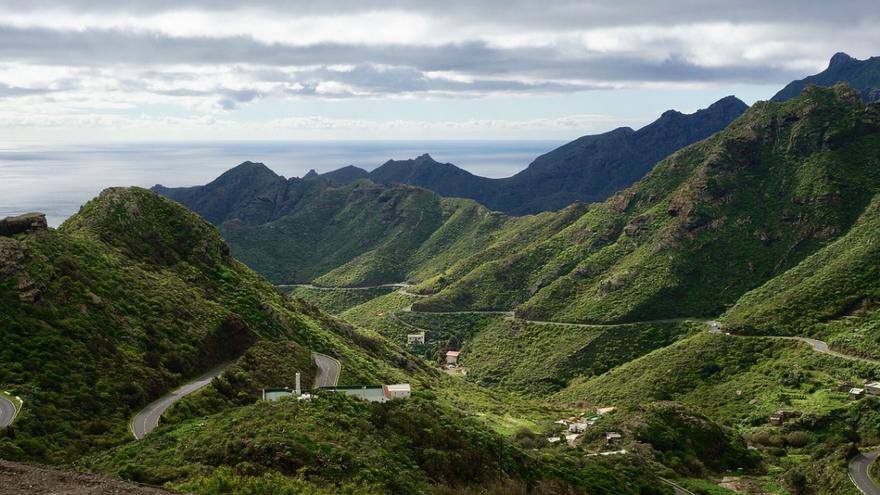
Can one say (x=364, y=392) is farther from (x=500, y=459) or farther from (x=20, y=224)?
(x=20, y=224)

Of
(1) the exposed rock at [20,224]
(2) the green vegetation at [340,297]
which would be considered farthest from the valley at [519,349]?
(2) the green vegetation at [340,297]

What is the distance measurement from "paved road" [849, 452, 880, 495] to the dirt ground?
39.9 metres

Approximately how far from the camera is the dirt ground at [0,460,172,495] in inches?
869

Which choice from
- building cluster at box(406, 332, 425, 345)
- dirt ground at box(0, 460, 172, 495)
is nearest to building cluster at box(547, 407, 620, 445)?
dirt ground at box(0, 460, 172, 495)

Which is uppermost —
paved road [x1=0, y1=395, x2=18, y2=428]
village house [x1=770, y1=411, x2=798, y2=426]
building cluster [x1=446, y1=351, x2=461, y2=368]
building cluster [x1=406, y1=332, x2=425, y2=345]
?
paved road [x1=0, y1=395, x2=18, y2=428]

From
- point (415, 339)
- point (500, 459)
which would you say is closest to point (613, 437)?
point (500, 459)

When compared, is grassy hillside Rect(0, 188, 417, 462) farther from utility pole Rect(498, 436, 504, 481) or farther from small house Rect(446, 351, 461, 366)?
small house Rect(446, 351, 461, 366)

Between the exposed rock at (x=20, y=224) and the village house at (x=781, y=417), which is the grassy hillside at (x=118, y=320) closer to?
the exposed rock at (x=20, y=224)

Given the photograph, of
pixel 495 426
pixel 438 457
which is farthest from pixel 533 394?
pixel 438 457

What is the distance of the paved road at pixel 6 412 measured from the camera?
105 ft

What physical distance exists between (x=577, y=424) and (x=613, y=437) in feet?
25.1

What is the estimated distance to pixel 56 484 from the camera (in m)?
22.6

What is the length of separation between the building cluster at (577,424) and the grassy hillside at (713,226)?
32524 millimetres

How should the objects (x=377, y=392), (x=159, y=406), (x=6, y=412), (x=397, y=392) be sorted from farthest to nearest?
1. (x=397, y=392)
2. (x=377, y=392)
3. (x=159, y=406)
4. (x=6, y=412)
